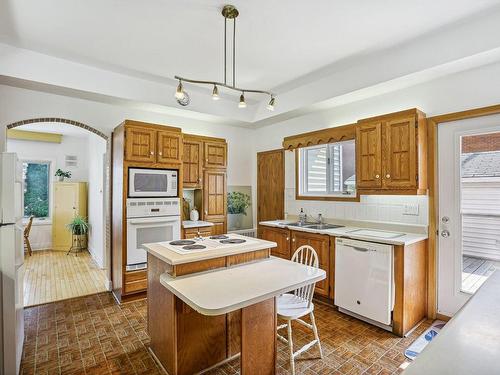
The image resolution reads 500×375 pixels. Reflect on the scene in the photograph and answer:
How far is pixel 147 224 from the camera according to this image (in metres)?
3.51

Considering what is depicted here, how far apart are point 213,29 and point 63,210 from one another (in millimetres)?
5687

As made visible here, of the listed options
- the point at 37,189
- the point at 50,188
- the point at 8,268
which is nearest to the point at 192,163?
the point at 8,268

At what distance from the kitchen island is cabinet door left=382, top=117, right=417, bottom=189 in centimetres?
155

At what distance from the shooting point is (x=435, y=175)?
295 cm

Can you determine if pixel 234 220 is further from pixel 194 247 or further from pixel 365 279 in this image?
pixel 194 247

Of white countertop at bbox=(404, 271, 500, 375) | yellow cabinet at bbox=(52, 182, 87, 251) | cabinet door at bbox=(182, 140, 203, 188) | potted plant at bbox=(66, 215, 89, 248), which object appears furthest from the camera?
yellow cabinet at bbox=(52, 182, 87, 251)

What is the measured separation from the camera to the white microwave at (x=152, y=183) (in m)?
3.43

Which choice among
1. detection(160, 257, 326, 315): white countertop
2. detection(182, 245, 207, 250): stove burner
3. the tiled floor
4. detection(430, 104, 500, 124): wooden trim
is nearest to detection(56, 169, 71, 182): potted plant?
the tiled floor

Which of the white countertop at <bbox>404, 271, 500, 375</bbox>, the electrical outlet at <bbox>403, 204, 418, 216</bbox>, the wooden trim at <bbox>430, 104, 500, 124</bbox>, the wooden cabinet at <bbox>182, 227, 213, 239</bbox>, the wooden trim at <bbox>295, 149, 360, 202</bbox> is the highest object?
the wooden trim at <bbox>430, 104, 500, 124</bbox>

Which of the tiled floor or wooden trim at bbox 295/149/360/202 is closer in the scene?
the tiled floor

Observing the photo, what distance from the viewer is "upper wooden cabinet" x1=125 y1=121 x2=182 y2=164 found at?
3426mm

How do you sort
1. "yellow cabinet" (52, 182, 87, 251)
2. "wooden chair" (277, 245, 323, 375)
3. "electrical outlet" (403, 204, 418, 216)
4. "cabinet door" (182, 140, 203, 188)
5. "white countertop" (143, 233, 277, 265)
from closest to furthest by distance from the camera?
1. "white countertop" (143, 233, 277, 265)
2. "wooden chair" (277, 245, 323, 375)
3. "electrical outlet" (403, 204, 418, 216)
4. "cabinet door" (182, 140, 203, 188)
5. "yellow cabinet" (52, 182, 87, 251)

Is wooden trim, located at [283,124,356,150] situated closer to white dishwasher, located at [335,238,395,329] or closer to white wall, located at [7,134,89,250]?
white dishwasher, located at [335,238,395,329]

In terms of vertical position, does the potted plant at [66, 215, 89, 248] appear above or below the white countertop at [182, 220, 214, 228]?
below
